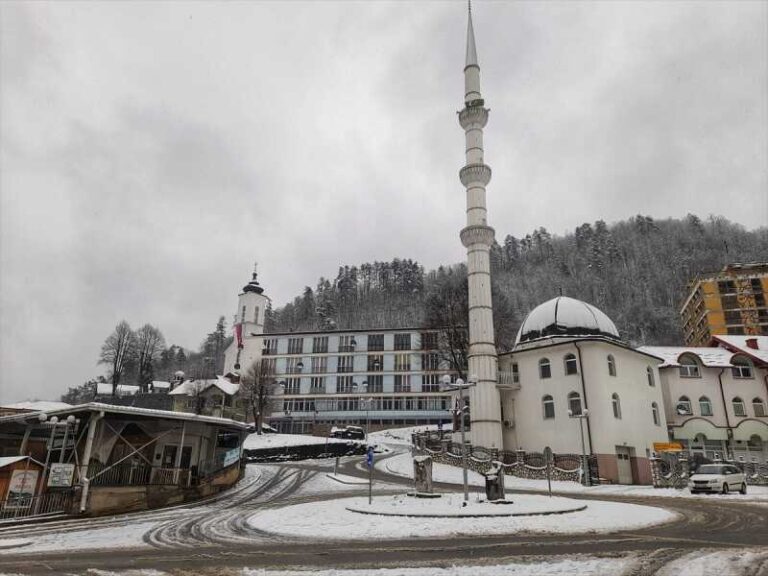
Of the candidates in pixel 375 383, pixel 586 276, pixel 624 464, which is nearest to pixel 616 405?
pixel 624 464

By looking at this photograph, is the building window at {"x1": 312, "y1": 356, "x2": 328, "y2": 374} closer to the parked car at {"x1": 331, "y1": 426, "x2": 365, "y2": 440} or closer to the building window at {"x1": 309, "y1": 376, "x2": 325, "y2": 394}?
the building window at {"x1": 309, "y1": 376, "x2": 325, "y2": 394}

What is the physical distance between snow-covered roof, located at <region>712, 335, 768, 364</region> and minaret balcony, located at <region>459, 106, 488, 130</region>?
2752 centimetres

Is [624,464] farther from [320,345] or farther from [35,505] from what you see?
[320,345]

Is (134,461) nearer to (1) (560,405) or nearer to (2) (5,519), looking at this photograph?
(2) (5,519)

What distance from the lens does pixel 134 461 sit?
896 inches

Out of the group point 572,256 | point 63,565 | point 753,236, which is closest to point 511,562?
point 63,565

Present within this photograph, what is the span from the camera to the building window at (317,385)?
76500 mm

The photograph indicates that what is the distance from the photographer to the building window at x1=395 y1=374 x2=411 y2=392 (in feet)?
243

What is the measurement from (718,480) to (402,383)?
52.2 metres

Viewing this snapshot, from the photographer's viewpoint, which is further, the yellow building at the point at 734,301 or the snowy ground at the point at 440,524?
the yellow building at the point at 734,301

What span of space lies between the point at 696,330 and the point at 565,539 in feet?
300

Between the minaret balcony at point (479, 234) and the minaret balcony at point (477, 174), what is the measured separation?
4122 millimetres

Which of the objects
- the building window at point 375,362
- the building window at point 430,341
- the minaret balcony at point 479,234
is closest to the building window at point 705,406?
the minaret balcony at point 479,234

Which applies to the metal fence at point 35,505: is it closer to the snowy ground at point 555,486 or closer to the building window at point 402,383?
the snowy ground at point 555,486
